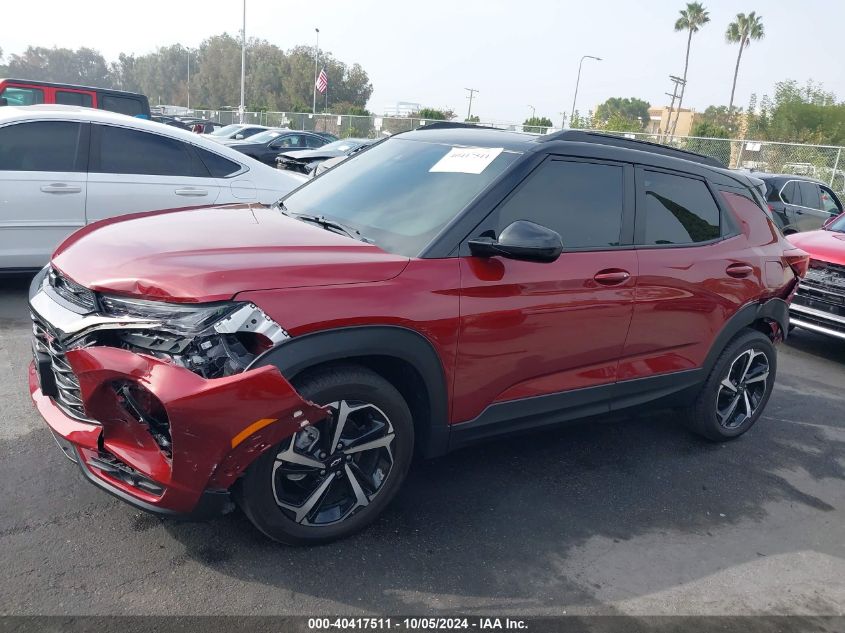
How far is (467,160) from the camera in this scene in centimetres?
362

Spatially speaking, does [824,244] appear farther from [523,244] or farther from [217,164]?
[217,164]

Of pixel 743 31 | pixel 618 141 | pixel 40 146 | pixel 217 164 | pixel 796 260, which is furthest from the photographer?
pixel 743 31

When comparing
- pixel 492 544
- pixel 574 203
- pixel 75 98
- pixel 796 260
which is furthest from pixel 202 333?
pixel 75 98

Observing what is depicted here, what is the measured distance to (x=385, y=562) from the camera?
2982mm

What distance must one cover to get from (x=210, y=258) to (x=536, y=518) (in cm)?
201

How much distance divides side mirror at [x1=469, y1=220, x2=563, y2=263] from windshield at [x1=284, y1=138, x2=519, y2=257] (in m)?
0.25

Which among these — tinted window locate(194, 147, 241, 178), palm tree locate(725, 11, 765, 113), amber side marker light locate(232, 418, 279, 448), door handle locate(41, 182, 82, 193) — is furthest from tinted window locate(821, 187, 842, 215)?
palm tree locate(725, 11, 765, 113)

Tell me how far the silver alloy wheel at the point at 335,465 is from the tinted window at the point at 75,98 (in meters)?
13.0

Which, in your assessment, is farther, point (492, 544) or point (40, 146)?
point (40, 146)

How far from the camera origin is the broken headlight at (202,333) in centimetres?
252

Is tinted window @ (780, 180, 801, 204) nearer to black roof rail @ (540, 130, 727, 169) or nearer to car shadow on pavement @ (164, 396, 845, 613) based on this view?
car shadow on pavement @ (164, 396, 845, 613)

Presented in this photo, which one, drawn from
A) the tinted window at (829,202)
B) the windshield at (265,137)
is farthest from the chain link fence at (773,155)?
the tinted window at (829,202)

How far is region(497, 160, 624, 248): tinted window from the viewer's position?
11.3ft

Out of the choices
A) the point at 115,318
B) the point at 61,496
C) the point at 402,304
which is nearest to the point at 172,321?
the point at 115,318
